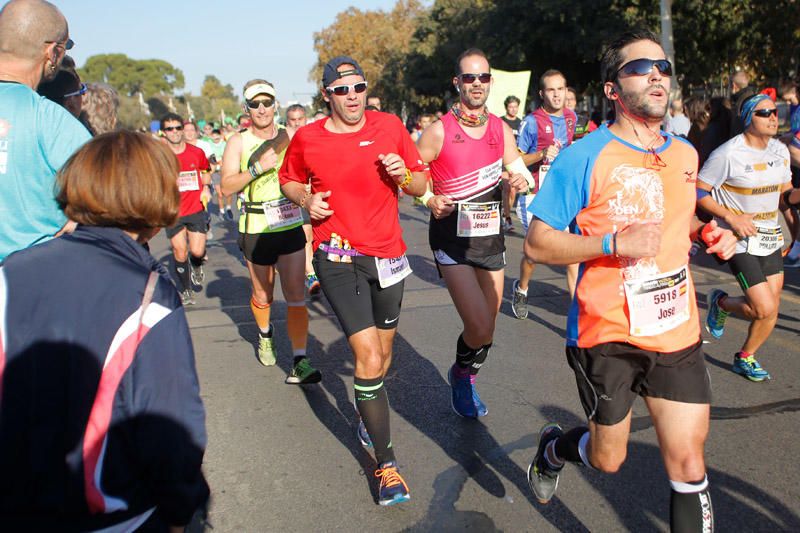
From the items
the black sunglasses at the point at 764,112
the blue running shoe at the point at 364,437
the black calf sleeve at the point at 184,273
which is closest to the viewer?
the blue running shoe at the point at 364,437

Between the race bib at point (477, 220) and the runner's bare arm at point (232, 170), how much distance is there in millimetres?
1687

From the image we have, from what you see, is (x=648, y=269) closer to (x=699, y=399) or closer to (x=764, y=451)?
(x=699, y=399)

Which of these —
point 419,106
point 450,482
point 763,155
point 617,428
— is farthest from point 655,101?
point 419,106

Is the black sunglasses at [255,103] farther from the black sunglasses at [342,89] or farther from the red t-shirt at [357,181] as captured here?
the black sunglasses at [342,89]

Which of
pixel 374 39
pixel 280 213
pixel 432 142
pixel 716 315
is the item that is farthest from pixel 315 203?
pixel 374 39

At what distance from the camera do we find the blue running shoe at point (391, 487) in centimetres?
340

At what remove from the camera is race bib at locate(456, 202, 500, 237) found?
4.36 m

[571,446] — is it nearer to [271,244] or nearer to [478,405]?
[478,405]

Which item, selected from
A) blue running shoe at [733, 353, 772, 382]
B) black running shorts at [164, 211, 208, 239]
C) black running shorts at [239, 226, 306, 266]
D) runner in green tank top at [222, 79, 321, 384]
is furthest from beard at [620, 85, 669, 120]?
black running shorts at [164, 211, 208, 239]

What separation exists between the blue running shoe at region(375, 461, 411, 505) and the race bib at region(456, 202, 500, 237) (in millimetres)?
1547

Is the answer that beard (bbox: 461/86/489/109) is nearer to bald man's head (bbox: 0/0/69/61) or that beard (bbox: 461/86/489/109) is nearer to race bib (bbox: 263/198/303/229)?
race bib (bbox: 263/198/303/229)

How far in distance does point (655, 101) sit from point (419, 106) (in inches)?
2099

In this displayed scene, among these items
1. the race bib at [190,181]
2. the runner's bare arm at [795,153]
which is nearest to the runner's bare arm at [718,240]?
the runner's bare arm at [795,153]

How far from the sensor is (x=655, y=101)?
8.82 ft
